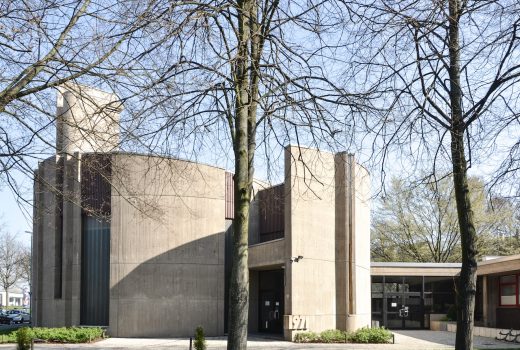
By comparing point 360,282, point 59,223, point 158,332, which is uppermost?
point 59,223

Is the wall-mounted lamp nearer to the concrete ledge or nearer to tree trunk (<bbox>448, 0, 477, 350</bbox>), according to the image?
the concrete ledge

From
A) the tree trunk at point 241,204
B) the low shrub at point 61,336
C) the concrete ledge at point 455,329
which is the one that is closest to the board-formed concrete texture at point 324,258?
the concrete ledge at point 455,329

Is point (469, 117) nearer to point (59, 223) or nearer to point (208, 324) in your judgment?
point (208, 324)

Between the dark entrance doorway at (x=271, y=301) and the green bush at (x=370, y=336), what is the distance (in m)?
6.38

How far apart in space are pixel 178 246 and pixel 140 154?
21.3m

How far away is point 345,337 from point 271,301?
7.09m

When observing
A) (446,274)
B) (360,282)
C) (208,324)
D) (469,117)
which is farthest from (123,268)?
(469,117)

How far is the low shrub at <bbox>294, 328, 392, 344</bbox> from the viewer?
28984 millimetres

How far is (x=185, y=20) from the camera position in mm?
9109

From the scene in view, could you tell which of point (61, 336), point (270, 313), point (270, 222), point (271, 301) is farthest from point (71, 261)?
point (270, 313)

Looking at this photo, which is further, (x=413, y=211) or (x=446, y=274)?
(x=413, y=211)

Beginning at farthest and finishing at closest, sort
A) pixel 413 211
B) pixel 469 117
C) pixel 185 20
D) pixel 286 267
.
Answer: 1. pixel 413 211
2. pixel 286 267
3. pixel 469 117
4. pixel 185 20

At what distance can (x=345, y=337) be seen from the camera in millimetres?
29188

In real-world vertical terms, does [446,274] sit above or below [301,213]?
below
